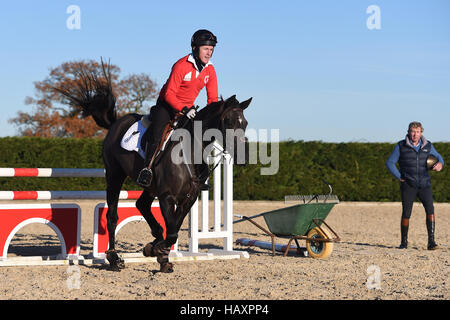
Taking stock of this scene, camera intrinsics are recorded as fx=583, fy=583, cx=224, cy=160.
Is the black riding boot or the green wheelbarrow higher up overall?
the black riding boot

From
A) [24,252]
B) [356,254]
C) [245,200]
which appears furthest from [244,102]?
[245,200]

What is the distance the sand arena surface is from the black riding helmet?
7.67 ft

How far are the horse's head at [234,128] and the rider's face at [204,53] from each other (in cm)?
58

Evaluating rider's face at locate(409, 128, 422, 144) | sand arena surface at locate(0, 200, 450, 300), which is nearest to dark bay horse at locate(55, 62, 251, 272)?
sand arena surface at locate(0, 200, 450, 300)

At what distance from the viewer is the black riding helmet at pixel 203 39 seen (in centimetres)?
585

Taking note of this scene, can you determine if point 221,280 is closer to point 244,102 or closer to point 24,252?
point 244,102

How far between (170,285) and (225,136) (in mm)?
1459

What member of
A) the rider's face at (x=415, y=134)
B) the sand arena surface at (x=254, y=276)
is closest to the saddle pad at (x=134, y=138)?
the sand arena surface at (x=254, y=276)

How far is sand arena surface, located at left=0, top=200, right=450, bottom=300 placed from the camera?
486 cm

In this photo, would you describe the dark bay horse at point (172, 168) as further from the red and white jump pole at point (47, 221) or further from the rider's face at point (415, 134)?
the rider's face at point (415, 134)

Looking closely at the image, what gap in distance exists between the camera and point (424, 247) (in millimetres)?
9133

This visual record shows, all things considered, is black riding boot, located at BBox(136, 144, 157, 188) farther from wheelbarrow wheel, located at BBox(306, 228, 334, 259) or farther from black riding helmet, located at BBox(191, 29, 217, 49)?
wheelbarrow wheel, located at BBox(306, 228, 334, 259)

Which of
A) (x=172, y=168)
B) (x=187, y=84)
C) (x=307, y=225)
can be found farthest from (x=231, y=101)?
(x=307, y=225)

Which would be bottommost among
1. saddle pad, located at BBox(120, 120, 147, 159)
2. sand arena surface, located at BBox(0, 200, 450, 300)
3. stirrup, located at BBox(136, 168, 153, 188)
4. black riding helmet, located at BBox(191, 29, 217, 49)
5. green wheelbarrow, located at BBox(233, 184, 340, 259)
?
sand arena surface, located at BBox(0, 200, 450, 300)
